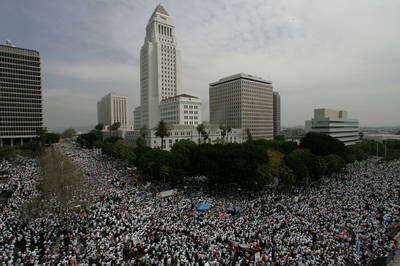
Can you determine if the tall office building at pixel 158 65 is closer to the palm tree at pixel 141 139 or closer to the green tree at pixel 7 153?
the palm tree at pixel 141 139

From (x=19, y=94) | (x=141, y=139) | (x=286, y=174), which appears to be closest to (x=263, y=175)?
(x=286, y=174)

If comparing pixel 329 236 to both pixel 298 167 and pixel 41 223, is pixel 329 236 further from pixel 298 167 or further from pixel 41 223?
pixel 41 223

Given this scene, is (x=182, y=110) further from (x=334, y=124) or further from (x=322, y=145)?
(x=334, y=124)

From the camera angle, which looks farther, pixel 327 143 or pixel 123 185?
pixel 327 143

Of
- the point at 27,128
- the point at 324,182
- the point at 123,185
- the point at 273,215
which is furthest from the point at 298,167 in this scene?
the point at 27,128

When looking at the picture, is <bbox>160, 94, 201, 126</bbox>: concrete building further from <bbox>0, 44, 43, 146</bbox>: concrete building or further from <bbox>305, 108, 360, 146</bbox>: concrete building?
<bbox>0, 44, 43, 146</bbox>: concrete building
